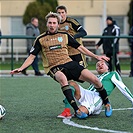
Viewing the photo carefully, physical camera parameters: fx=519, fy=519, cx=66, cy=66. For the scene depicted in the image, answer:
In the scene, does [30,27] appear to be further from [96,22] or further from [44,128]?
[96,22]

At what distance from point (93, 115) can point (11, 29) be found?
24268mm

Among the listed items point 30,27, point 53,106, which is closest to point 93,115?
point 53,106

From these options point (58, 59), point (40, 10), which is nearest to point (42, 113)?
point (58, 59)

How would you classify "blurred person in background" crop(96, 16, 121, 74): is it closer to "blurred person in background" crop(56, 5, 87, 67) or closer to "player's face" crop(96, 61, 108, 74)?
"blurred person in background" crop(56, 5, 87, 67)

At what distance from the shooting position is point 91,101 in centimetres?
816

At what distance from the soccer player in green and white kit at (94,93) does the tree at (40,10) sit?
2019cm

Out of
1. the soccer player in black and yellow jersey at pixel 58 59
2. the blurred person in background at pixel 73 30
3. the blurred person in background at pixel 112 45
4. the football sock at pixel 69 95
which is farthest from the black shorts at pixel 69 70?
the blurred person in background at pixel 112 45

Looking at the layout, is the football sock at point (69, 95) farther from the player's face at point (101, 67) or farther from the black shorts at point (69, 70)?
the player's face at point (101, 67)

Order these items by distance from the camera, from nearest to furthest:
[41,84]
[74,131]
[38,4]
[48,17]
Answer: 1. [74,131]
2. [48,17]
3. [41,84]
4. [38,4]

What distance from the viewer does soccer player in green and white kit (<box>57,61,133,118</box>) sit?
802 centimetres

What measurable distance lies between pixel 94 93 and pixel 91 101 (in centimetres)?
24

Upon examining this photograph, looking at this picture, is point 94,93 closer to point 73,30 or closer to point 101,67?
point 101,67

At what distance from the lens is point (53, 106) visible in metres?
9.43

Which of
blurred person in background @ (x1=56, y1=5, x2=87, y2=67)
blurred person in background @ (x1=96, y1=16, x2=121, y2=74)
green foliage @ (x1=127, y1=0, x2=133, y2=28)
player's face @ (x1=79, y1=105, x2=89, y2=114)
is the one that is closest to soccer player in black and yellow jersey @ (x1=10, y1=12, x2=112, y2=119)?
player's face @ (x1=79, y1=105, x2=89, y2=114)
